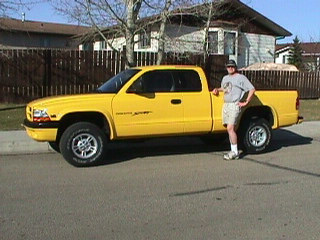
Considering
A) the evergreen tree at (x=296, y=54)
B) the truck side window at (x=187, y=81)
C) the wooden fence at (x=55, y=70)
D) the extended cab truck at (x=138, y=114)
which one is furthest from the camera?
the evergreen tree at (x=296, y=54)

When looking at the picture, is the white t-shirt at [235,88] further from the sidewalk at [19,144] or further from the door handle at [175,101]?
the sidewalk at [19,144]

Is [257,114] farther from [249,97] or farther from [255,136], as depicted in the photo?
[249,97]

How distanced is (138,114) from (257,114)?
2.69m

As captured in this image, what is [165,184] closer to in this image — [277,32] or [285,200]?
[285,200]

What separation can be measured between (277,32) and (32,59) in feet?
60.1

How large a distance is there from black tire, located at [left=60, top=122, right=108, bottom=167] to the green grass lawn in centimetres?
375

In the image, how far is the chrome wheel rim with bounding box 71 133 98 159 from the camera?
6.98 metres

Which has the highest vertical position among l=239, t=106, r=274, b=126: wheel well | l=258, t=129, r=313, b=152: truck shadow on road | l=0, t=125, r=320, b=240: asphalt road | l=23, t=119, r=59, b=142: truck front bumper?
l=239, t=106, r=274, b=126: wheel well

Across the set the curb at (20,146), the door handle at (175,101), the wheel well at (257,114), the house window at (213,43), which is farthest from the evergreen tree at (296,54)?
the curb at (20,146)

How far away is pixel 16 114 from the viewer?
12250mm

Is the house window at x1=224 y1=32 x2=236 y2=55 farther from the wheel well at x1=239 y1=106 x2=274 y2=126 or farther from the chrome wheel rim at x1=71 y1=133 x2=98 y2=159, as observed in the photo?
the chrome wheel rim at x1=71 y1=133 x2=98 y2=159

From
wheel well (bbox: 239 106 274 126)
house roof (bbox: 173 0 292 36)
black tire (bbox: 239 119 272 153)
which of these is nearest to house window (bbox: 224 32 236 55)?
house roof (bbox: 173 0 292 36)

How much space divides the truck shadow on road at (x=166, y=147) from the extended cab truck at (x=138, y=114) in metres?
0.65

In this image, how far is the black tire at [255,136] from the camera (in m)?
8.15
